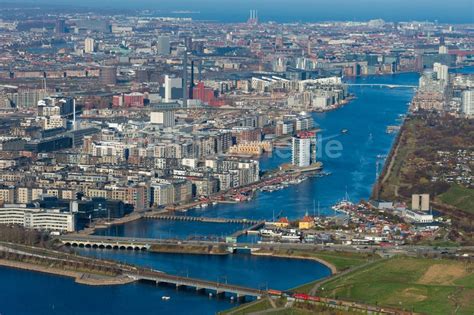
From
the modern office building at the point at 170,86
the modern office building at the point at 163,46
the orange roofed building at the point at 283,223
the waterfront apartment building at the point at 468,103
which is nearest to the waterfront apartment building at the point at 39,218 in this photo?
the orange roofed building at the point at 283,223

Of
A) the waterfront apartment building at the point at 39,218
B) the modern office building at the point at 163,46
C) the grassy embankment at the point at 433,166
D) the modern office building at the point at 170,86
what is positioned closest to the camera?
the waterfront apartment building at the point at 39,218

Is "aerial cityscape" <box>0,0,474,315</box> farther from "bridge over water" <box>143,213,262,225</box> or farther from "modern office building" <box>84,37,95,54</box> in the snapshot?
"modern office building" <box>84,37,95,54</box>

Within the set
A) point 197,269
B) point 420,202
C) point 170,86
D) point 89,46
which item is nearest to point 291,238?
point 197,269

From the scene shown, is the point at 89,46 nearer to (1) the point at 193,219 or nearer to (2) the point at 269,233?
(1) the point at 193,219

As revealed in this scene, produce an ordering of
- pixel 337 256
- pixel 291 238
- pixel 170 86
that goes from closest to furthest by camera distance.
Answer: pixel 337 256 → pixel 291 238 → pixel 170 86

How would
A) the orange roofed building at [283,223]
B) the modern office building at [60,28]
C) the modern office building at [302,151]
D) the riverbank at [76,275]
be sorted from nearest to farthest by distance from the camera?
1. the riverbank at [76,275]
2. the orange roofed building at [283,223]
3. the modern office building at [302,151]
4. the modern office building at [60,28]

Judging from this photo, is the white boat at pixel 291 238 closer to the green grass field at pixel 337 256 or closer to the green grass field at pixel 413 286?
the green grass field at pixel 337 256

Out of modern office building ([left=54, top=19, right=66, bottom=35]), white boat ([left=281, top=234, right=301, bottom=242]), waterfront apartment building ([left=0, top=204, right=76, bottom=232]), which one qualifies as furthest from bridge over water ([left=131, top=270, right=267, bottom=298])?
modern office building ([left=54, top=19, right=66, bottom=35])
